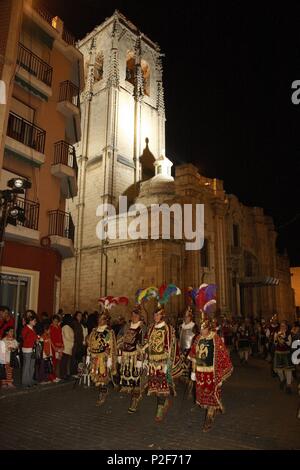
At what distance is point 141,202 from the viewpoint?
107ft

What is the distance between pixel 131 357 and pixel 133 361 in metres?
0.11

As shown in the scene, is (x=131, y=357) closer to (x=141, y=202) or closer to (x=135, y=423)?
(x=135, y=423)

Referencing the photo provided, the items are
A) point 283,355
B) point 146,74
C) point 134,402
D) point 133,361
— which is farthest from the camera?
point 146,74

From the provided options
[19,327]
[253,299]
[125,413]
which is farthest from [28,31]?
[253,299]

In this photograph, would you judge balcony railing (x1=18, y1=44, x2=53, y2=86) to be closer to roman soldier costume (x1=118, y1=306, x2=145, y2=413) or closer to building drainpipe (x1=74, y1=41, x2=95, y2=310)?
roman soldier costume (x1=118, y1=306, x2=145, y2=413)

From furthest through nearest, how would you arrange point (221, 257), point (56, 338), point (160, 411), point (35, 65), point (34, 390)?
point (221, 257) < point (35, 65) < point (56, 338) < point (34, 390) < point (160, 411)

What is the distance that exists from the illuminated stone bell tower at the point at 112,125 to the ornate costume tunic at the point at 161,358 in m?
24.3

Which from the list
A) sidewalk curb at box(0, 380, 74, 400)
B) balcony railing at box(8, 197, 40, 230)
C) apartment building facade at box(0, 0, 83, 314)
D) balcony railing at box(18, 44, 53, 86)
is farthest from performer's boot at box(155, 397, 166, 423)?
balcony railing at box(18, 44, 53, 86)

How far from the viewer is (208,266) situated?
33.2 metres

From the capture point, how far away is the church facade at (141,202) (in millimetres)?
29250

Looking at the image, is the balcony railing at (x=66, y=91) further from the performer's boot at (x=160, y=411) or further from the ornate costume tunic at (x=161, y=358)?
the performer's boot at (x=160, y=411)

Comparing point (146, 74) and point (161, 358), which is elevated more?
point (146, 74)

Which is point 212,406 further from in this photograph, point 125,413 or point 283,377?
point 283,377

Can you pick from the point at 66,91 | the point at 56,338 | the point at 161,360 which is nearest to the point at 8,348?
the point at 56,338
